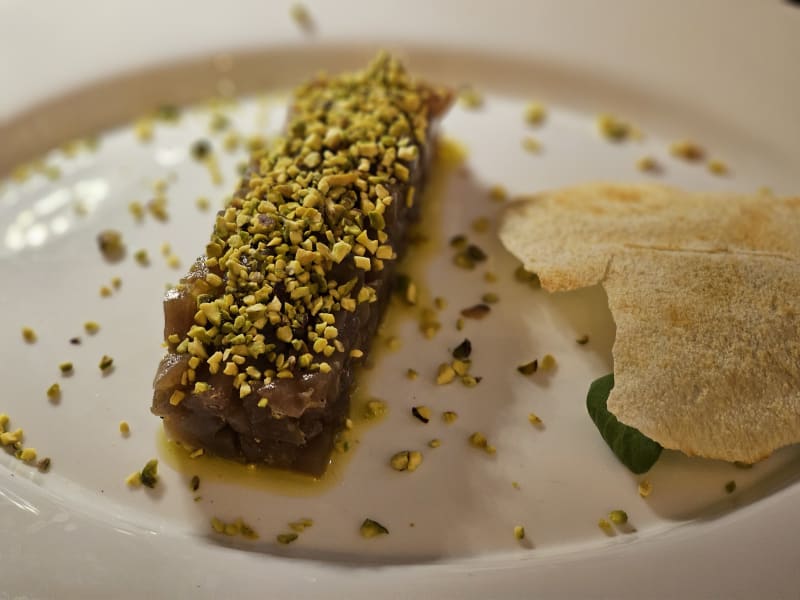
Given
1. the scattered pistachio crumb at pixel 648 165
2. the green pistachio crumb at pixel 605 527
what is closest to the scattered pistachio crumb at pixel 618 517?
the green pistachio crumb at pixel 605 527

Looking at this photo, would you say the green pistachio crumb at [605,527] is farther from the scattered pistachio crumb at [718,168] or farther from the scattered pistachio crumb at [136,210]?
the scattered pistachio crumb at [136,210]

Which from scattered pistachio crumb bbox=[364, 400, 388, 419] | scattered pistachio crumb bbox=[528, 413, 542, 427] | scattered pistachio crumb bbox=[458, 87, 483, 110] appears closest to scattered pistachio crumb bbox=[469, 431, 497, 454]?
scattered pistachio crumb bbox=[528, 413, 542, 427]

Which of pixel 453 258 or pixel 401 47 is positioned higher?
pixel 401 47

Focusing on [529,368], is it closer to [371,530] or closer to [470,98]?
[371,530]

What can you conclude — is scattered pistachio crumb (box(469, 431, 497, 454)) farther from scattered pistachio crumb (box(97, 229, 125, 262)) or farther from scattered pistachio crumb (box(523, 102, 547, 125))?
scattered pistachio crumb (box(523, 102, 547, 125))

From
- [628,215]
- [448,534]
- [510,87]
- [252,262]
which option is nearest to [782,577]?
[448,534]

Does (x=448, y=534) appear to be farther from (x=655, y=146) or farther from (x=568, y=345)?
(x=655, y=146)

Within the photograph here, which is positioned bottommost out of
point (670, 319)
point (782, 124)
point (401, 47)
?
point (670, 319)
